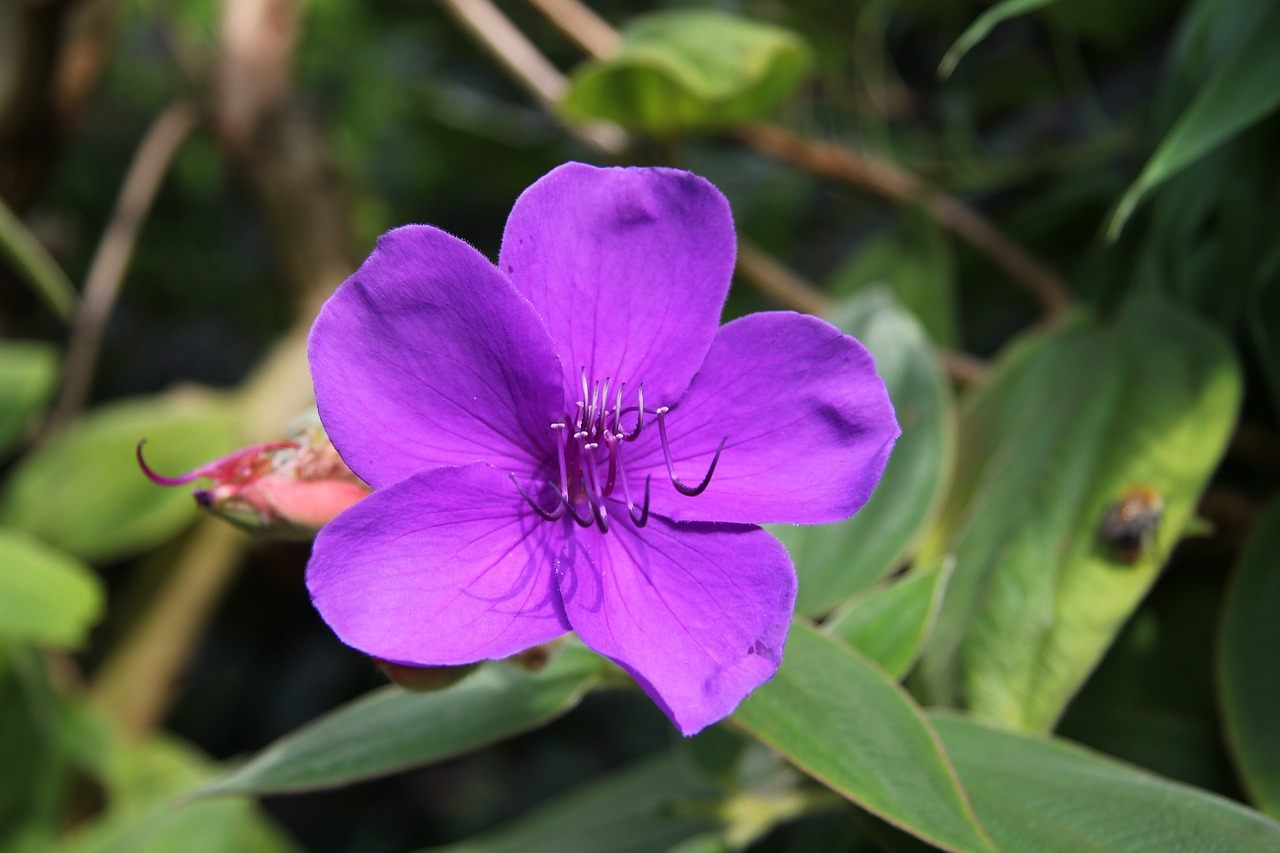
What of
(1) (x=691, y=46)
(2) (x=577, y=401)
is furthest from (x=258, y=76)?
(2) (x=577, y=401)

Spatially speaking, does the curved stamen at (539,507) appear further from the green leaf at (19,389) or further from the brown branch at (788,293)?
the green leaf at (19,389)

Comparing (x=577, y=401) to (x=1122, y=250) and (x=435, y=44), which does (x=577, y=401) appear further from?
(x=435, y=44)

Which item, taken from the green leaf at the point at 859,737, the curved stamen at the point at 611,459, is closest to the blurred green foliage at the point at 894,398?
the green leaf at the point at 859,737

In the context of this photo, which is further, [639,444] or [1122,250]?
[1122,250]

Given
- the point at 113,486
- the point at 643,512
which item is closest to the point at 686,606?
the point at 643,512

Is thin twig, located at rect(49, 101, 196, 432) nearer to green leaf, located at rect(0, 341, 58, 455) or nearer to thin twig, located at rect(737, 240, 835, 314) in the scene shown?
green leaf, located at rect(0, 341, 58, 455)

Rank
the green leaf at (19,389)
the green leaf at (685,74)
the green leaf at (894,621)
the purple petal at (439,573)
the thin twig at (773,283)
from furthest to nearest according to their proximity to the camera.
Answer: the green leaf at (19,389), the thin twig at (773,283), the green leaf at (685,74), the green leaf at (894,621), the purple petal at (439,573)

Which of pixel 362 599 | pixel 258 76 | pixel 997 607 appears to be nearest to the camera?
pixel 362 599
